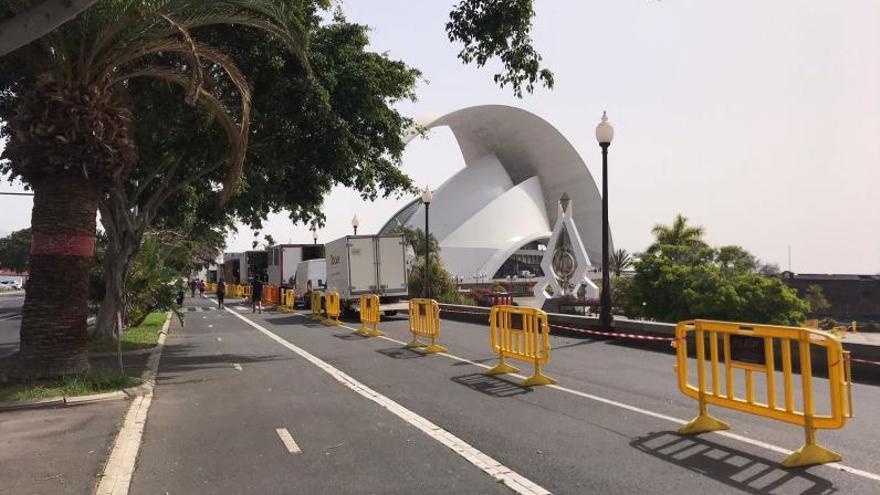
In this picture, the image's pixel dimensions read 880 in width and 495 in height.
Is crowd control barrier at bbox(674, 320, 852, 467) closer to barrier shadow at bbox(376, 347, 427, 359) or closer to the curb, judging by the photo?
barrier shadow at bbox(376, 347, 427, 359)

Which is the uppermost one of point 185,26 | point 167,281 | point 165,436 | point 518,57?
point 185,26

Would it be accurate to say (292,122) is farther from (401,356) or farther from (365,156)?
(401,356)

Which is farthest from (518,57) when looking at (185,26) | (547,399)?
(185,26)

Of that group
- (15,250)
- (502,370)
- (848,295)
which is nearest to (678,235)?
(848,295)

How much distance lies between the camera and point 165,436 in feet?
22.9

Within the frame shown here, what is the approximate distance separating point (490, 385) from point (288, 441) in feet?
12.5

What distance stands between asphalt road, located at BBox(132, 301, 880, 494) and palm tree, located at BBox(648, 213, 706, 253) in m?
34.1

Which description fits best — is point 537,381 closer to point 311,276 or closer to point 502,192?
point 311,276

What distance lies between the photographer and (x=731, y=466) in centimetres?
550

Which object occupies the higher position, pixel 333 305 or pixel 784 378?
pixel 333 305

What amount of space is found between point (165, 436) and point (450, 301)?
2593cm

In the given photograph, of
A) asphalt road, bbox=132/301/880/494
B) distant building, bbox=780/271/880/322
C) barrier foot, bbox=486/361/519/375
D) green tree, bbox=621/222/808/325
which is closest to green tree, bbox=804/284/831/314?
distant building, bbox=780/271/880/322

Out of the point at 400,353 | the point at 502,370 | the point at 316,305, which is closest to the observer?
the point at 502,370

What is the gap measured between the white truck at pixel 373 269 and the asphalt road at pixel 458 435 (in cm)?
1255
